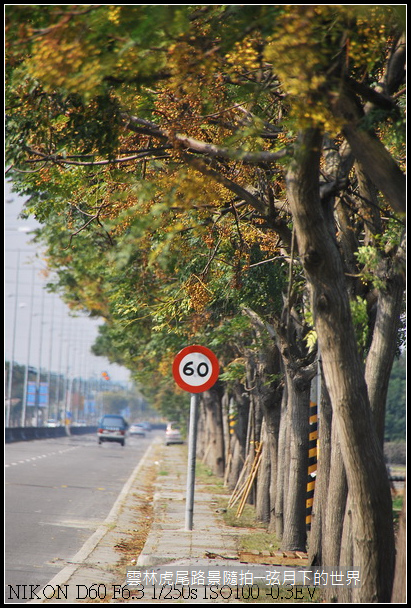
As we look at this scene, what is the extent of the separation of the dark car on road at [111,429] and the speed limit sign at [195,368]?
49982 millimetres

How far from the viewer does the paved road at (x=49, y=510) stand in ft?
38.7

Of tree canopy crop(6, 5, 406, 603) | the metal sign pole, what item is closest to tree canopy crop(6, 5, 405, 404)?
tree canopy crop(6, 5, 406, 603)

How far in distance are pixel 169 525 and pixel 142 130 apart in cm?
892

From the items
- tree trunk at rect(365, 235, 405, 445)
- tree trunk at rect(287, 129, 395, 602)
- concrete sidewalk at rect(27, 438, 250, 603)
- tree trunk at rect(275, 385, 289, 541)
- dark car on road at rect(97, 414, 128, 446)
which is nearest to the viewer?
tree trunk at rect(287, 129, 395, 602)

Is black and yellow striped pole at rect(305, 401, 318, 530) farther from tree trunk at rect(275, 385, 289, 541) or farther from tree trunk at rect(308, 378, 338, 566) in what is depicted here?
tree trunk at rect(308, 378, 338, 566)

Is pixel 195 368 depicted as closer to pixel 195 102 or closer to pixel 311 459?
pixel 311 459

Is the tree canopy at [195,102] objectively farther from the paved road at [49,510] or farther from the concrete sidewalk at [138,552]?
the paved road at [49,510]

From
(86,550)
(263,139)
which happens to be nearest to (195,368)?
(86,550)

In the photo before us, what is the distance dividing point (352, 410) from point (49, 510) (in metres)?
12.0

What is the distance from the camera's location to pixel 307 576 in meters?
10.4

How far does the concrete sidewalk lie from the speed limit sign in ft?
7.54

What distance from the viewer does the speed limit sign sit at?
13625 millimetres

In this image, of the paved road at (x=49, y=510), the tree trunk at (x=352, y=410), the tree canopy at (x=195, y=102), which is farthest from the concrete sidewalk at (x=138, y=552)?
the tree canopy at (x=195, y=102)

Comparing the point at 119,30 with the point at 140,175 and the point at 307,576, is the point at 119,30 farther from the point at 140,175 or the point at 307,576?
the point at 307,576
